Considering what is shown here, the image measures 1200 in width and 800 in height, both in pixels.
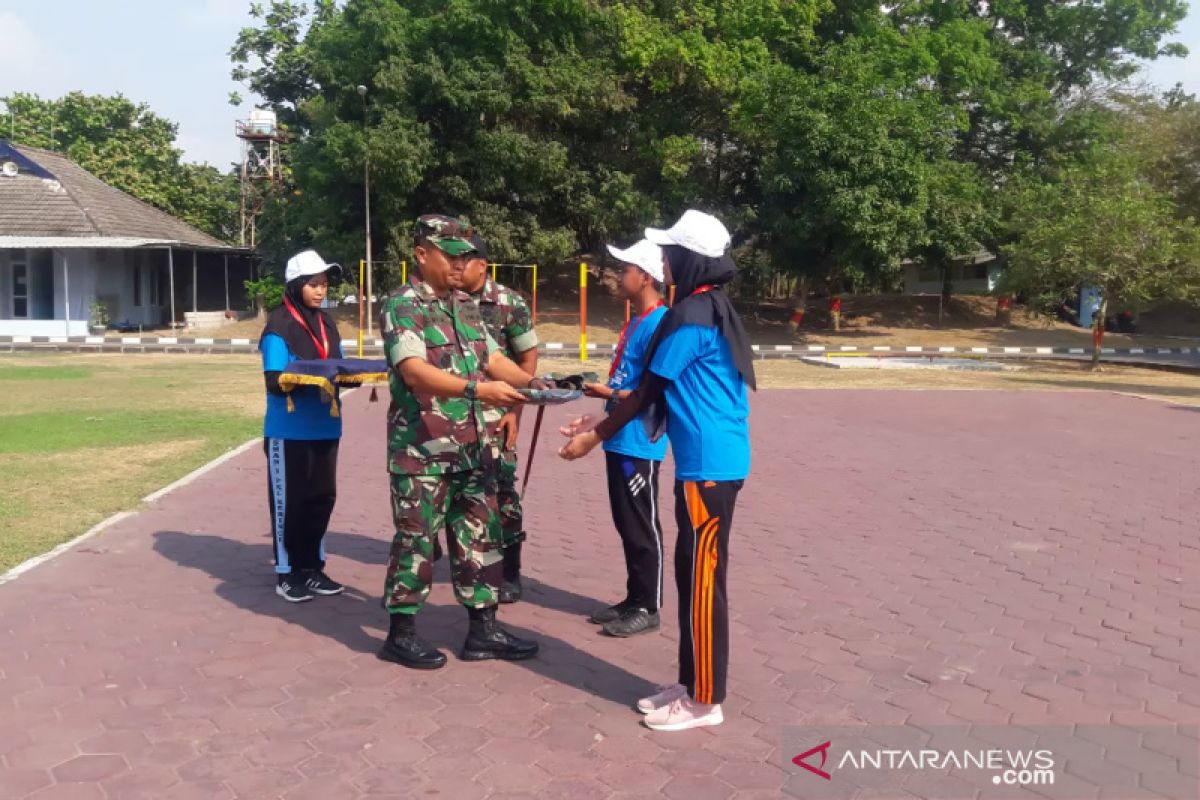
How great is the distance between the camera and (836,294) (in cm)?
3744

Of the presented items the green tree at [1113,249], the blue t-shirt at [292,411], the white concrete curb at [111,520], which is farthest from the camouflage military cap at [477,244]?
the green tree at [1113,249]

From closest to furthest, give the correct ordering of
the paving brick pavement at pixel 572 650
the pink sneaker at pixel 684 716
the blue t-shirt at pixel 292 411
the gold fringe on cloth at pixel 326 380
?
the paving brick pavement at pixel 572 650, the pink sneaker at pixel 684 716, the gold fringe on cloth at pixel 326 380, the blue t-shirt at pixel 292 411

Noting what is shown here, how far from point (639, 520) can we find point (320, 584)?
182cm

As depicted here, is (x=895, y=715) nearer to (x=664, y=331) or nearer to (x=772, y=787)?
(x=772, y=787)

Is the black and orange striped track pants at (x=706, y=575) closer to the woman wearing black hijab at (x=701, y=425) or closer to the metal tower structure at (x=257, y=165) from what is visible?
the woman wearing black hijab at (x=701, y=425)

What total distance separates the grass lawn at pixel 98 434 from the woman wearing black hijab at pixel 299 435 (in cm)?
193

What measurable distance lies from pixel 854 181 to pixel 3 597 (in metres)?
27.7

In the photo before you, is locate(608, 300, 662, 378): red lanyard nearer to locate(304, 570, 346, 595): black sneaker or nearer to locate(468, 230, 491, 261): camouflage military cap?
locate(468, 230, 491, 261): camouflage military cap

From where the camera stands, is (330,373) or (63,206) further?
(63,206)

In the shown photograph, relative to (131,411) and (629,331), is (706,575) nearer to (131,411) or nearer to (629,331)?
(629,331)

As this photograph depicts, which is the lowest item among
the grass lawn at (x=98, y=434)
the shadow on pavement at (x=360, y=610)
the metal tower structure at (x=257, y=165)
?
the shadow on pavement at (x=360, y=610)

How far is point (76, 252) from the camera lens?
98.5 feet

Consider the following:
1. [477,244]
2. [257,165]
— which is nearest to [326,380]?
[477,244]

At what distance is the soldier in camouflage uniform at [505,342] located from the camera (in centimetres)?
461
